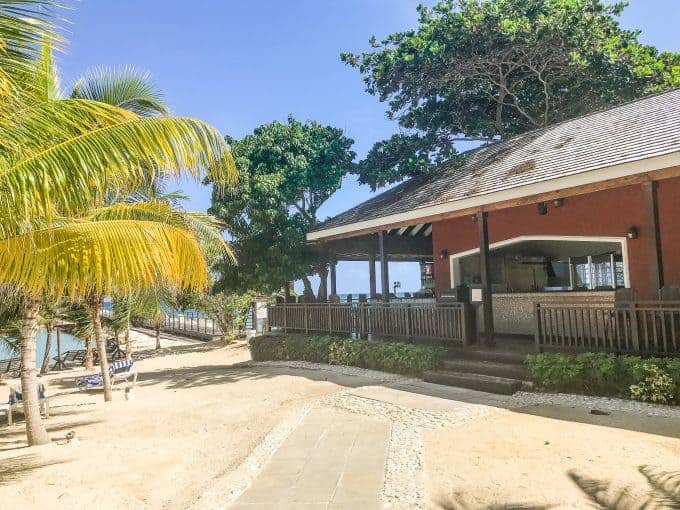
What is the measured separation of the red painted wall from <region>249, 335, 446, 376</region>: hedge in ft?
13.4

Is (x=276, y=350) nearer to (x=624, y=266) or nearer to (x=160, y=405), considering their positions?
(x=160, y=405)

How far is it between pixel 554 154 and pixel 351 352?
6457mm

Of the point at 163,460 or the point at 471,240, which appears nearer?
the point at 163,460

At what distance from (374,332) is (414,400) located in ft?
14.4

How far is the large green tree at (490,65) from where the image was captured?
18.0 m

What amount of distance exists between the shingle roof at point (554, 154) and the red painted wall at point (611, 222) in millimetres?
1157

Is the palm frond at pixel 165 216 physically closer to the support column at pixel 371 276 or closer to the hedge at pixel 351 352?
the hedge at pixel 351 352

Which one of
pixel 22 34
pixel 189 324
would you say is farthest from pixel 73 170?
pixel 189 324

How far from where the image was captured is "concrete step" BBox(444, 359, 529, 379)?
8602 millimetres

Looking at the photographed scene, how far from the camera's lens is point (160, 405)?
10.4 metres

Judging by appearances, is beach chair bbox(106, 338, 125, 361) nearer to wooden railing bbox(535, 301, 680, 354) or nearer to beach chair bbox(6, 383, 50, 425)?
beach chair bbox(6, 383, 50, 425)

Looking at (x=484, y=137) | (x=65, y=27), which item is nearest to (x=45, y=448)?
(x=65, y=27)

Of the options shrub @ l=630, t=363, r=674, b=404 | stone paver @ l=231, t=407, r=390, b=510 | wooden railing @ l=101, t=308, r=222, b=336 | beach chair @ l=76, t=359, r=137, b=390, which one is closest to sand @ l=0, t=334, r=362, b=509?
beach chair @ l=76, t=359, r=137, b=390

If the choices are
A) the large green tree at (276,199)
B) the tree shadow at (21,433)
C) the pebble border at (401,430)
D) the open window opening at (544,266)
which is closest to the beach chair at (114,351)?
the large green tree at (276,199)
